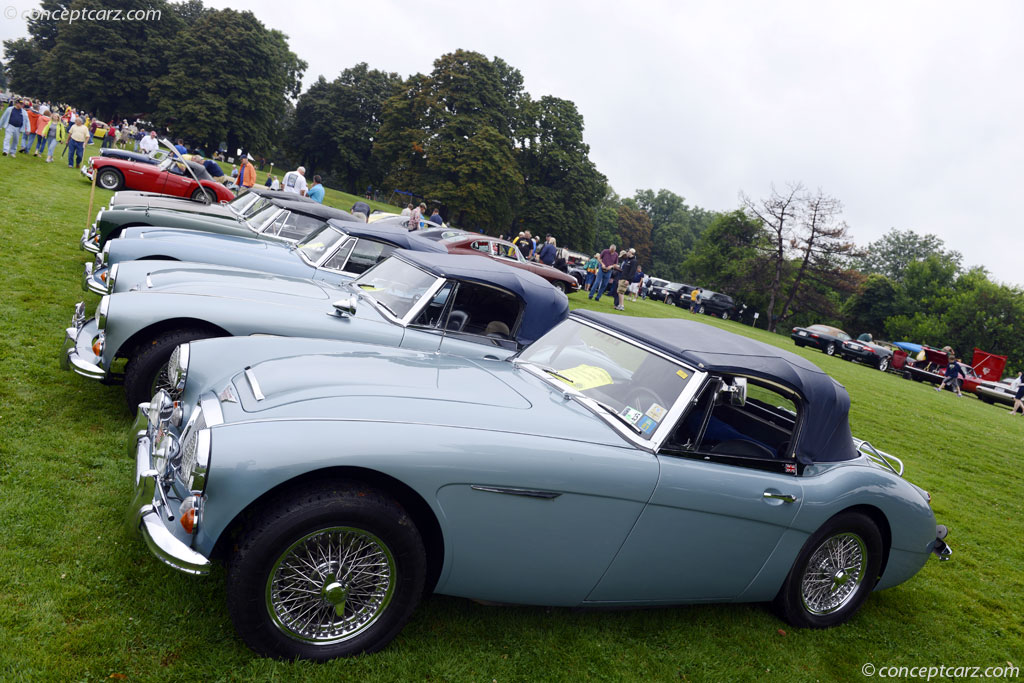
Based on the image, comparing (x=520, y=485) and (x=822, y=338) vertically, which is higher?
(x=822, y=338)

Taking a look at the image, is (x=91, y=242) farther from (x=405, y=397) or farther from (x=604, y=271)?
(x=604, y=271)

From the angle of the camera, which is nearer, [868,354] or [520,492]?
[520,492]

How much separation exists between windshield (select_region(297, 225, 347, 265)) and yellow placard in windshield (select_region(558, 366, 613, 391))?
4.17 meters

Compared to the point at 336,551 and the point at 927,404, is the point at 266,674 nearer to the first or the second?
the point at 336,551

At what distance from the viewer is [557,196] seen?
51406 mm

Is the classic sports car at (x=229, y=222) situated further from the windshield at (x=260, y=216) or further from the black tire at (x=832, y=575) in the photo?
the black tire at (x=832, y=575)

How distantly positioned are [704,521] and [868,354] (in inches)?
1175

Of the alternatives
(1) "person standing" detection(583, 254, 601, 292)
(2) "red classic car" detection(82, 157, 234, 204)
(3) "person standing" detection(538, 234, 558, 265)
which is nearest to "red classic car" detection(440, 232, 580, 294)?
(3) "person standing" detection(538, 234, 558, 265)

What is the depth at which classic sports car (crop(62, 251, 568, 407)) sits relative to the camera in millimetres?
4336

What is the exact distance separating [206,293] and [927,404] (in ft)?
57.7

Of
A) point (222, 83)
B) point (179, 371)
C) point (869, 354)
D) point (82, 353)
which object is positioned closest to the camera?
point (179, 371)

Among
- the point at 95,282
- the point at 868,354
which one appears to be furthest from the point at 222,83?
the point at 95,282

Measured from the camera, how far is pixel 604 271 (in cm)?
2167

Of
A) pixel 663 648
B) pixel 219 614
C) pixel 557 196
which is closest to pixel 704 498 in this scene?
pixel 663 648
